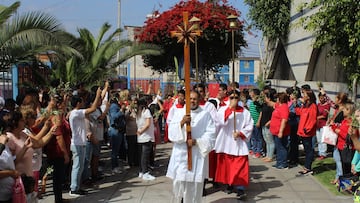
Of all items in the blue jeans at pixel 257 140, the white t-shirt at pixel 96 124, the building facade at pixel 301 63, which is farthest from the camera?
Result: the building facade at pixel 301 63

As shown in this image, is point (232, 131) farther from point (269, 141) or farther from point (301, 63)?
point (301, 63)

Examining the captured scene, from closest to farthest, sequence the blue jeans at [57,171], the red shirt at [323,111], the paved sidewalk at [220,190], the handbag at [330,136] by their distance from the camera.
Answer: the blue jeans at [57,171], the paved sidewalk at [220,190], the handbag at [330,136], the red shirt at [323,111]

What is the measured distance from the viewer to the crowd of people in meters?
5.04

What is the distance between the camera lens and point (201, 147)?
238 inches

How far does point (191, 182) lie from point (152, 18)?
9443 mm

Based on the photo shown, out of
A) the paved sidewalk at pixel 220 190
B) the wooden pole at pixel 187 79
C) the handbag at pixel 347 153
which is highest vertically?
the wooden pole at pixel 187 79

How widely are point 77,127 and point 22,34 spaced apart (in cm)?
293

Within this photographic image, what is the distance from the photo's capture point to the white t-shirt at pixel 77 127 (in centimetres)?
698

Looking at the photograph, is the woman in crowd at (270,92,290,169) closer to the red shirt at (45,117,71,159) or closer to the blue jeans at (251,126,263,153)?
the blue jeans at (251,126,263,153)

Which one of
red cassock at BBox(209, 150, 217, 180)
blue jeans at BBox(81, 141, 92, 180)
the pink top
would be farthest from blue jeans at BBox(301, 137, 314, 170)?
the pink top

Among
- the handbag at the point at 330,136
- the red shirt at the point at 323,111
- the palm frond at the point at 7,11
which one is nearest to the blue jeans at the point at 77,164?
the palm frond at the point at 7,11

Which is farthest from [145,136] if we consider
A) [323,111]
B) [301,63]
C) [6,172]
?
[301,63]

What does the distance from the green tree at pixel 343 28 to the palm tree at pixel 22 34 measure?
546 centimetres

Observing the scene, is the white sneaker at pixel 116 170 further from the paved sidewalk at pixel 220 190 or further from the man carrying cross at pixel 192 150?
the man carrying cross at pixel 192 150
